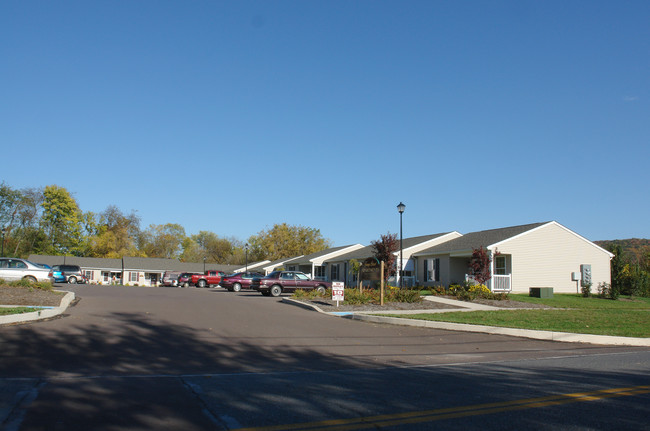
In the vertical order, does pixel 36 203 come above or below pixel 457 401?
above

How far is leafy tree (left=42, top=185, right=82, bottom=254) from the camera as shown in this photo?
74250 millimetres

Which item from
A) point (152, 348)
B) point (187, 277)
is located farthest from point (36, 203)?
point (152, 348)

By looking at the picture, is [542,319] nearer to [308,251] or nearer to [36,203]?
[308,251]

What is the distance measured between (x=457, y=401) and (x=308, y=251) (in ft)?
243

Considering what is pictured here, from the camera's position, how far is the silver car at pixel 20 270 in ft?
77.7

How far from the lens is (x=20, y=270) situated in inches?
942

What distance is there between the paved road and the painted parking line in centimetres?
2

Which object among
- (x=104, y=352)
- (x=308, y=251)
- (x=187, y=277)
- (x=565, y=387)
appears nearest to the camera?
(x=565, y=387)

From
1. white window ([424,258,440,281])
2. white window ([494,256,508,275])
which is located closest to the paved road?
white window ([494,256,508,275])

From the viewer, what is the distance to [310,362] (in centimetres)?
953

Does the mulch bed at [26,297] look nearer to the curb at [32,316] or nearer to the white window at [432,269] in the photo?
the curb at [32,316]

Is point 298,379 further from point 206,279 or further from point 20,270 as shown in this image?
point 206,279

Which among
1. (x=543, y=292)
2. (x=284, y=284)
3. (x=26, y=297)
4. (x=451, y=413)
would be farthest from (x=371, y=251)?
(x=451, y=413)

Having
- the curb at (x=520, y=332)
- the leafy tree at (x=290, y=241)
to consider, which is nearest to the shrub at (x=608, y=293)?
the curb at (x=520, y=332)
